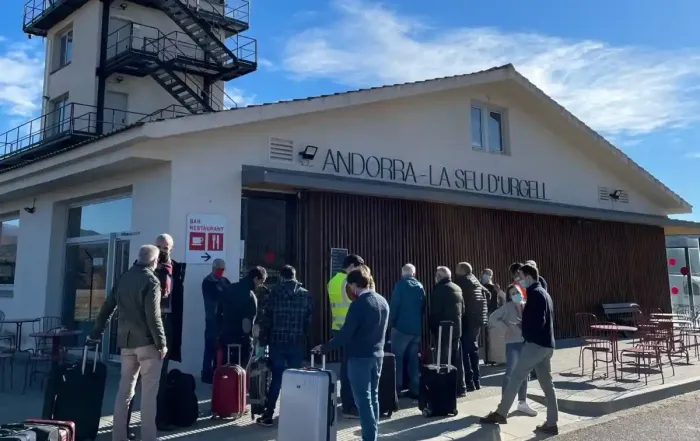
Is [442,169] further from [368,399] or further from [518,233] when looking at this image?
[368,399]

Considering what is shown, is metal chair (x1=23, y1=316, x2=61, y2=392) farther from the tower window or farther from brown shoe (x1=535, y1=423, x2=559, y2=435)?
the tower window

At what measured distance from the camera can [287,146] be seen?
10.6m

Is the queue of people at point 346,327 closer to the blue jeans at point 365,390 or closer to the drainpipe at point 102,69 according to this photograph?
the blue jeans at point 365,390

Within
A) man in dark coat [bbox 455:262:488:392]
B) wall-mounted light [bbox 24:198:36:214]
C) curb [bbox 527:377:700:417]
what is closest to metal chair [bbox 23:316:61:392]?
wall-mounted light [bbox 24:198:36:214]

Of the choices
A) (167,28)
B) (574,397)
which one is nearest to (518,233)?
(574,397)

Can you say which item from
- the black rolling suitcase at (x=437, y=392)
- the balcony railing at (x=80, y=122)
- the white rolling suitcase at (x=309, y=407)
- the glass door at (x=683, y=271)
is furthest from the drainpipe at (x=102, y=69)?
the glass door at (x=683, y=271)

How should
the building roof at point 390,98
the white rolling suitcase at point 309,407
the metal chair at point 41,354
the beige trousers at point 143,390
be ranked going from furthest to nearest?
the building roof at point 390,98 → the metal chair at point 41,354 → the beige trousers at point 143,390 → the white rolling suitcase at point 309,407

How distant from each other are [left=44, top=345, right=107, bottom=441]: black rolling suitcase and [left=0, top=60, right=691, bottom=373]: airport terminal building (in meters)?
3.36

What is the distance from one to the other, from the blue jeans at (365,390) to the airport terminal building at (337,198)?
442 cm

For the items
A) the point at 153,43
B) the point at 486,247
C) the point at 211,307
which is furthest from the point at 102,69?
the point at 486,247

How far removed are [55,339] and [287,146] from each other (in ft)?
15.9

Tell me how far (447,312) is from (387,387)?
4.72 feet

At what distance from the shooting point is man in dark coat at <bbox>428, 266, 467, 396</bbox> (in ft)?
26.1

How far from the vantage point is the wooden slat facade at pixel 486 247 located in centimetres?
1059
